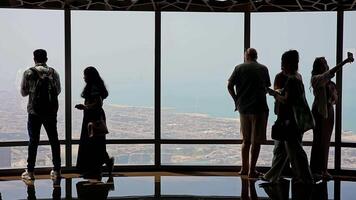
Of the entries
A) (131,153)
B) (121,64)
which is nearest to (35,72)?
(121,64)

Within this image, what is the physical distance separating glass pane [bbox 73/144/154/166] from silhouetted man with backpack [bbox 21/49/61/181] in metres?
1.27

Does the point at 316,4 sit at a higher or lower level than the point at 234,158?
higher

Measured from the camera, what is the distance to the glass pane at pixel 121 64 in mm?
8727

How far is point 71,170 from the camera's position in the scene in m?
8.61

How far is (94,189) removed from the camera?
7191mm

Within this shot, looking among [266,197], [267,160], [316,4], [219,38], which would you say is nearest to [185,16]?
[219,38]

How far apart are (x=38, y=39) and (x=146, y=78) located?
1.72 metres

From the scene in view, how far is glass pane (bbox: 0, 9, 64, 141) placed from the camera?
8.53m

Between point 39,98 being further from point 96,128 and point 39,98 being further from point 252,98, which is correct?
point 252,98

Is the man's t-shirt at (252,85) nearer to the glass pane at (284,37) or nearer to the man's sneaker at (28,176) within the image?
the glass pane at (284,37)

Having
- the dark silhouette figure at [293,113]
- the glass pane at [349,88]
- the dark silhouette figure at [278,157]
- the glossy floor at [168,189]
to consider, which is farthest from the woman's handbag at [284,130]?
the glass pane at [349,88]

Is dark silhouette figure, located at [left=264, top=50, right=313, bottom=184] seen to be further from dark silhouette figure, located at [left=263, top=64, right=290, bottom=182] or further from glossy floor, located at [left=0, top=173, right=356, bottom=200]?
glossy floor, located at [left=0, top=173, right=356, bottom=200]

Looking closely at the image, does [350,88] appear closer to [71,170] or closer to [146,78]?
[146,78]

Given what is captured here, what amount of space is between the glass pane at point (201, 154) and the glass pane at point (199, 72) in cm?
16
